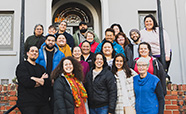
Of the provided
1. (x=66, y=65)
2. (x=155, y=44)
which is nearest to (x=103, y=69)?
(x=66, y=65)

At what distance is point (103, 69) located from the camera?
4.58m

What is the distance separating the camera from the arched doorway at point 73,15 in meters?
10.5

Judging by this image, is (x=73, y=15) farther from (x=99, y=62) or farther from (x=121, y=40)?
(x=99, y=62)

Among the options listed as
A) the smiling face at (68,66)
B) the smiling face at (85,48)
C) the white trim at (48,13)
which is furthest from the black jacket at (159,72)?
the white trim at (48,13)

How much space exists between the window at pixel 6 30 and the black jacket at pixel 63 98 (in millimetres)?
5148

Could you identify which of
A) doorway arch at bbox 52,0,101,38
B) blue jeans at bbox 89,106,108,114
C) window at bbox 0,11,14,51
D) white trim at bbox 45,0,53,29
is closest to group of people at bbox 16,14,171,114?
blue jeans at bbox 89,106,108,114

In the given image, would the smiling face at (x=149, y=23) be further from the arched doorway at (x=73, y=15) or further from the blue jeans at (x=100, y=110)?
the arched doorway at (x=73, y=15)

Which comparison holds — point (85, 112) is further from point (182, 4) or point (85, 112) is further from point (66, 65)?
point (182, 4)

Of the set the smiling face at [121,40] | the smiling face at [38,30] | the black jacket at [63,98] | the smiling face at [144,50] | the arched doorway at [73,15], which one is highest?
the arched doorway at [73,15]

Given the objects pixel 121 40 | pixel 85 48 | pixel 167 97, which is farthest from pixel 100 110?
pixel 121 40

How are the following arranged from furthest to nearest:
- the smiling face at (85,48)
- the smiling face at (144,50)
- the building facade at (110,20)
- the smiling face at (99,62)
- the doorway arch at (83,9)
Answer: the doorway arch at (83,9) → the building facade at (110,20) → the smiling face at (85,48) → the smiling face at (144,50) → the smiling face at (99,62)

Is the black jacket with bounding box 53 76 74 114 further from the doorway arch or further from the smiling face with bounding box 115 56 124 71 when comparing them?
the doorway arch

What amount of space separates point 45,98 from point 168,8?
21.0 ft

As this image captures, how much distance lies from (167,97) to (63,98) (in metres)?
2.51
